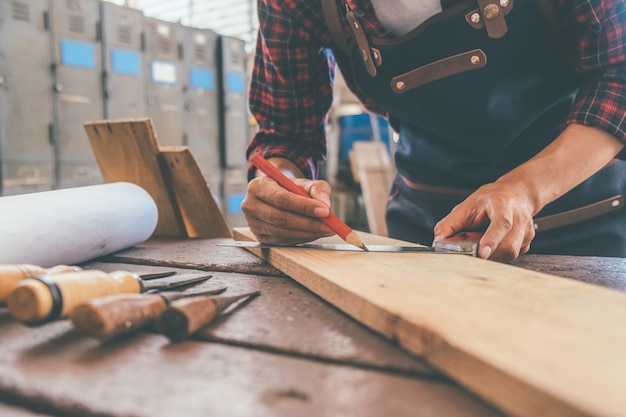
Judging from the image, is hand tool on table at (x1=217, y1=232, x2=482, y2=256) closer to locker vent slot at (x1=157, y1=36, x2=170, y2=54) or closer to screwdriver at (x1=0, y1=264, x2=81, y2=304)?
screwdriver at (x1=0, y1=264, x2=81, y2=304)

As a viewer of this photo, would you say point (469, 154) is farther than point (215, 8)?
No

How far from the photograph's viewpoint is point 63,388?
0.49m

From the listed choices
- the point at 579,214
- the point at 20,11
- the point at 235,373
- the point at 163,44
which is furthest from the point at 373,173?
the point at 235,373

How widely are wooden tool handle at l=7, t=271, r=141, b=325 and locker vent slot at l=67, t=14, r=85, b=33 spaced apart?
4760 millimetres

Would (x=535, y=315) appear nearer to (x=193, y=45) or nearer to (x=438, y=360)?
(x=438, y=360)

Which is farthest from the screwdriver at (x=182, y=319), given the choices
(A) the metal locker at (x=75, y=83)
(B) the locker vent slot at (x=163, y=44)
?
(B) the locker vent slot at (x=163, y=44)

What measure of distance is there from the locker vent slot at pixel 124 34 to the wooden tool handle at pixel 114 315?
5.03m

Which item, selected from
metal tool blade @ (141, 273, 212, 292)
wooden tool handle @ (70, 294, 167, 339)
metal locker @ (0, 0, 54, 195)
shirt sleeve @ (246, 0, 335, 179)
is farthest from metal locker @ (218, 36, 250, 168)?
wooden tool handle @ (70, 294, 167, 339)

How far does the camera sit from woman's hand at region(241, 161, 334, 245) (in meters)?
1.12

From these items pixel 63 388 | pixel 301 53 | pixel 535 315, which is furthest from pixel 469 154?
pixel 63 388

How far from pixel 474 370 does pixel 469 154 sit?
1147 millimetres

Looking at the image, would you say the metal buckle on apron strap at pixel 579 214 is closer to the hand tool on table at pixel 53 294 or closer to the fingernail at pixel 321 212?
the fingernail at pixel 321 212

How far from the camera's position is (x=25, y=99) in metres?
4.41

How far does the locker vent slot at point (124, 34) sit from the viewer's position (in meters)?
5.06
